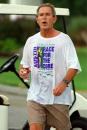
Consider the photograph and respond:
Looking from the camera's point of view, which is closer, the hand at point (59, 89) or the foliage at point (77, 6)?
the hand at point (59, 89)

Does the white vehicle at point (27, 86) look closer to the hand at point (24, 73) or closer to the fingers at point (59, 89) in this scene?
the hand at point (24, 73)

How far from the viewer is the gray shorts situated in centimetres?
612

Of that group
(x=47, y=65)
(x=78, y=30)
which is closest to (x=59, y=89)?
(x=47, y=65)

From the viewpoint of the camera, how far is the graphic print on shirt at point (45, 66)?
19.7 feet

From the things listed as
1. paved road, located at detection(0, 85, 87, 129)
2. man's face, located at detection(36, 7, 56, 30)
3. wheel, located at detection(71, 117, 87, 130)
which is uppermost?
man's face, located at detection(36, 7, 56, 30)

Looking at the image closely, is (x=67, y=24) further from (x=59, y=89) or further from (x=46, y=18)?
(x=59, y=89)

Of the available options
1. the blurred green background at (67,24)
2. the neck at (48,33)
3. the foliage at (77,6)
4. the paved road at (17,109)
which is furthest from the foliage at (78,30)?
the neck at (48,33)

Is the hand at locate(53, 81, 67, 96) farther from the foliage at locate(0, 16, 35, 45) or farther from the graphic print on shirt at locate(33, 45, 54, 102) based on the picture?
the foliage at locate(0, 16, 35, 45)

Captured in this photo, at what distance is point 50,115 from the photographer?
20.5ft

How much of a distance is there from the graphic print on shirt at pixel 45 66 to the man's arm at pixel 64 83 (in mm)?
122

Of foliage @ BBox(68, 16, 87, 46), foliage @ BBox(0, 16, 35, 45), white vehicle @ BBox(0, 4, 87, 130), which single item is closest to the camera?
white vehicle @ BBox(0, 4, 87, 130)

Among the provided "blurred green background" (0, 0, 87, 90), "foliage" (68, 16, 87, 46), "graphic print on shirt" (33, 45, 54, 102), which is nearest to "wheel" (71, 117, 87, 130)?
"graphic print on shirt" (33, 45, 54, 102)

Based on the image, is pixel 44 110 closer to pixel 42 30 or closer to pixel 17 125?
pixel 42 30

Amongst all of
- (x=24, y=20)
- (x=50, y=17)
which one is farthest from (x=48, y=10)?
(x=24, y=20)
